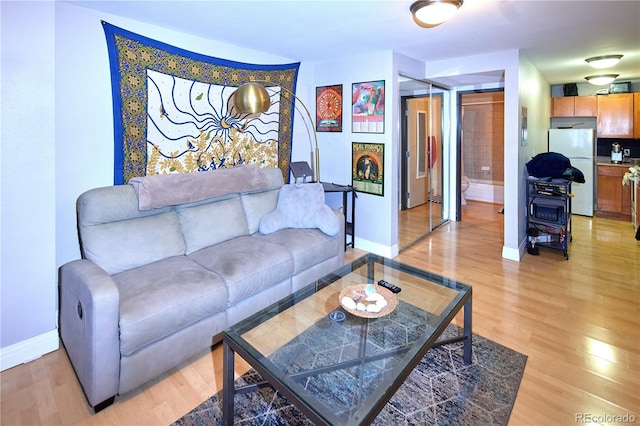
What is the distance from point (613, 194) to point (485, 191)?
1.91 m

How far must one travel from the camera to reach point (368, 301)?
1.87 m

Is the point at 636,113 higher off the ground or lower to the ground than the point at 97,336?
higher

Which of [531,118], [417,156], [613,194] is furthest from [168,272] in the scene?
[613,194]

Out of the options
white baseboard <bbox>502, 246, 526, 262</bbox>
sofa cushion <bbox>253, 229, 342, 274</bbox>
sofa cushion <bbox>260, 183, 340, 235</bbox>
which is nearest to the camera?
sofa cushion <bbox>253, 229, 342, 274</bbox>

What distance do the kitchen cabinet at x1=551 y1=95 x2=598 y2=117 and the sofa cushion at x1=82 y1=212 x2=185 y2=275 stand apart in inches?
248

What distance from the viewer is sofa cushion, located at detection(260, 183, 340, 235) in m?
3.01

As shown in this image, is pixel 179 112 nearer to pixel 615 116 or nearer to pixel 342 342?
pixel 342 342

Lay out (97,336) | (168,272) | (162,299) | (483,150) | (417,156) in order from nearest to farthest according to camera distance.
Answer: (97,336)
(162,299)
(168,272)
(417,156)
(483,150)

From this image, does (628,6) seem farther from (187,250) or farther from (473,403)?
(187,250)

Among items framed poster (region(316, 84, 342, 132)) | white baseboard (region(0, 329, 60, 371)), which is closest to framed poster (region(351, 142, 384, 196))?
framed poster (region(316, 84, 342, 132))

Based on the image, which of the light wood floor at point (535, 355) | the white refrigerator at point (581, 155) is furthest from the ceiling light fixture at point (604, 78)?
the light wood floor at point (535, 355)

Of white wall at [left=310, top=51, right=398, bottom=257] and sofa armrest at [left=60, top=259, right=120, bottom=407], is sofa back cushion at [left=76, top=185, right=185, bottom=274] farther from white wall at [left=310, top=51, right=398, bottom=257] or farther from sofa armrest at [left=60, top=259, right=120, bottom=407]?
A: white wall at [left=310, top=51, right=398, bottom=257]

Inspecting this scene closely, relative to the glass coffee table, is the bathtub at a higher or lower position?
higher

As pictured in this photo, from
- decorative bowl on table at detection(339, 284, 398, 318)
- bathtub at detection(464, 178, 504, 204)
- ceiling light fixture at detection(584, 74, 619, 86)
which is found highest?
ceiling light fixture at detection(584, 74, 619, 86)
